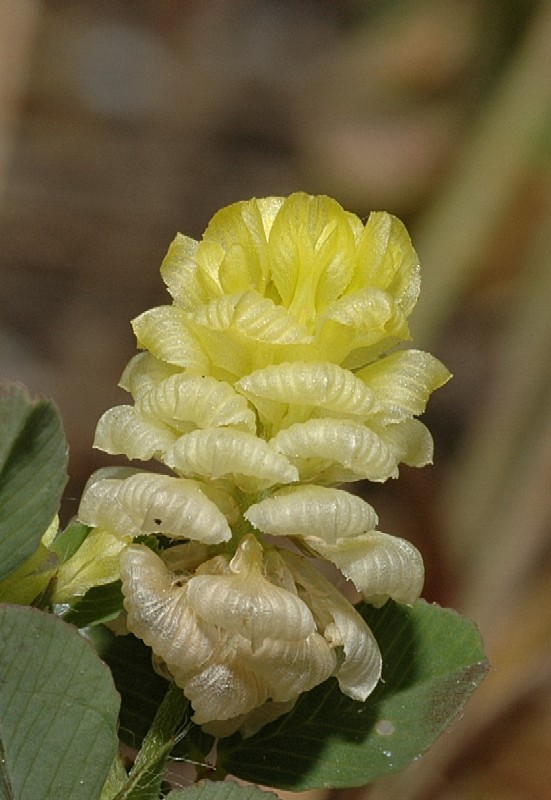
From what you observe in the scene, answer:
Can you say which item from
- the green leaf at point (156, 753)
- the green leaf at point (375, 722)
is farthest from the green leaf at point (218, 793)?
the green leaf at point (375, 722)

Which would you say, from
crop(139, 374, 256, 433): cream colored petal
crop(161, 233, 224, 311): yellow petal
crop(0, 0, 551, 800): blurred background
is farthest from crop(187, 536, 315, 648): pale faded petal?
crop(0, 0, 551, 800): blurred background

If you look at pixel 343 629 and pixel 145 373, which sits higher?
pixel 145 373

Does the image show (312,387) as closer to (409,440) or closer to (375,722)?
(409,440)

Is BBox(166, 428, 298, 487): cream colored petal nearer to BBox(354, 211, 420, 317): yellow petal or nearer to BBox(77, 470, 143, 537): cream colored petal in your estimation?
BBox(77, 470, 143, 537): cream colored petal

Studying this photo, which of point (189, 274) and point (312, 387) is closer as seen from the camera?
point (312, 387)

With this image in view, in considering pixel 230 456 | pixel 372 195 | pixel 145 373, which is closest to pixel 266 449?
pixel 230 456

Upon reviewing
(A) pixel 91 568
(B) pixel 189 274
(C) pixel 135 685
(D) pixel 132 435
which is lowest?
(C) pixel 135 685

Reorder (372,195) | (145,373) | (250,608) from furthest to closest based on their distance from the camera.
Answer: (372,195), (145,373), (250,608)
